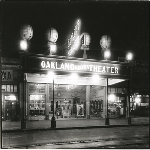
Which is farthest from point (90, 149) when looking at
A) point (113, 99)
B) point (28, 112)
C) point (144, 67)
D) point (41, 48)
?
point (144, 67)

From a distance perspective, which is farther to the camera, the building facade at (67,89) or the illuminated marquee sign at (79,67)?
the building facade at (67,89)

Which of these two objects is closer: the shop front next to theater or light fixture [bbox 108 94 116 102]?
the shop front next to theater

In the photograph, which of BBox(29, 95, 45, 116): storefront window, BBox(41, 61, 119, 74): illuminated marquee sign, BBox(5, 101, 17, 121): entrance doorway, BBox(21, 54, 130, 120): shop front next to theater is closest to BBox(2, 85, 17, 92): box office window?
BBox(5, 101, 17, 121): entrance doorway

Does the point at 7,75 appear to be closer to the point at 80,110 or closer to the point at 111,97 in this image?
the point at 80,110

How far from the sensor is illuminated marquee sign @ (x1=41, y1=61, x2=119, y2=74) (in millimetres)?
16484

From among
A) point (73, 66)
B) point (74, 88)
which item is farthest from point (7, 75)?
Answer: point (74, 88)

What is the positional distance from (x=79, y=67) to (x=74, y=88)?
8853mm

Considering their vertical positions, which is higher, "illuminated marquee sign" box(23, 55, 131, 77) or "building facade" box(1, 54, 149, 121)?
"illuminated marquee sign" box(23, 55, 131, 77)

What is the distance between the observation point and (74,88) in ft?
85.4

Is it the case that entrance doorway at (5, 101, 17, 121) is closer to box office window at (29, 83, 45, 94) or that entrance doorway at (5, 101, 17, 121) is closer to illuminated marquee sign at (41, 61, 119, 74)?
box office window at (29, 83, 45, 94)

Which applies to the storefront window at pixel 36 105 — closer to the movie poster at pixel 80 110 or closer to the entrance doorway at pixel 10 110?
the entrance doorway at pixel 10 110

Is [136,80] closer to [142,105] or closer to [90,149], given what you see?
[142,105]

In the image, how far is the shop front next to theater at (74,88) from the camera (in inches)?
666

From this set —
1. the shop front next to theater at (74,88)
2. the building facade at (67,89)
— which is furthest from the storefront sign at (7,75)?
the shop front next to theater at (74,88)
